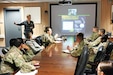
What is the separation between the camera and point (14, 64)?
2600mm

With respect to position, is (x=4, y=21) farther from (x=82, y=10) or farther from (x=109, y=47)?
(x=109, y=47)

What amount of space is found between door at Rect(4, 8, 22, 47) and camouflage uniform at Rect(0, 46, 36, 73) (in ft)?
20.8

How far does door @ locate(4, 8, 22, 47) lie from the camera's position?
8.81 m

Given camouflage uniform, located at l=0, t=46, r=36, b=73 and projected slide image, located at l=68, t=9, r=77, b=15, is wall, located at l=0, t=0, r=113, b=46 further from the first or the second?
camouflage uniform, located at l=0, t=46, r=36, b=73

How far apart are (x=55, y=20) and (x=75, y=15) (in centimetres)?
94

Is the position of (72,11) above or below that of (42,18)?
above

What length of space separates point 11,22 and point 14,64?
6.62m

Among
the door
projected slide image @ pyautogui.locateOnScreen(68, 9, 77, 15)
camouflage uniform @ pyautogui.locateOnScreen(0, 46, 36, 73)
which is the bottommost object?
camouflage uniform @ pyautogui.locateOnScreen(0, 46, 36, 73)

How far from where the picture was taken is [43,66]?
2713mm

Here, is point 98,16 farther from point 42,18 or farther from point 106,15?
point 42,18

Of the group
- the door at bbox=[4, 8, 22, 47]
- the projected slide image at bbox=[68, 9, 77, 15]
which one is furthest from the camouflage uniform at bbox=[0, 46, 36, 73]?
the door at bbox=[4, 8, 22, 47]

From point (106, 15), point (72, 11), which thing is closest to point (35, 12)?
point (72, 11)

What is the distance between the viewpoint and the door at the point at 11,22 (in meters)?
8.81

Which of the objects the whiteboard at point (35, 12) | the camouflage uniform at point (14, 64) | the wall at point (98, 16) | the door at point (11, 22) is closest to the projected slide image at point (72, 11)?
the wall at point (98, 16)
